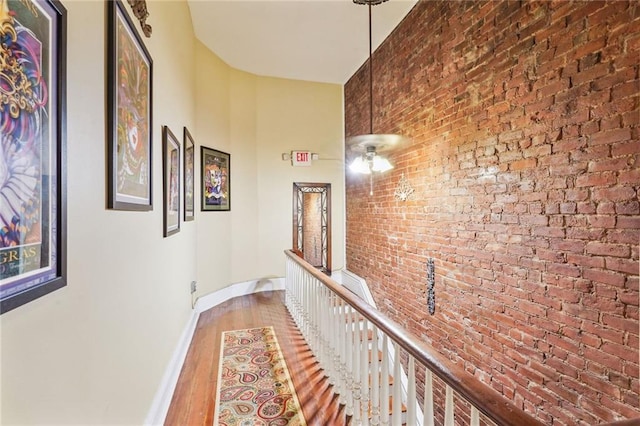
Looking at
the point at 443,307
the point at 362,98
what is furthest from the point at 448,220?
the point at 362,98

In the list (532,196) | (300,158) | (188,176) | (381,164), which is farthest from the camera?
(300,158)

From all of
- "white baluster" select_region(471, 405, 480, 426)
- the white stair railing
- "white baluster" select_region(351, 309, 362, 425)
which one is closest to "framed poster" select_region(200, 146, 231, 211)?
the white stair railing

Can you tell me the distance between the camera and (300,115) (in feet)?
16.7

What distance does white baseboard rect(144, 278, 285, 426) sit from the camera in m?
1.87

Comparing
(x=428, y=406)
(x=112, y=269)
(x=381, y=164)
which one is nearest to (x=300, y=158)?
(x=381, y=164)

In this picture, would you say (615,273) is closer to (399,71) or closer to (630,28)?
(630,28)

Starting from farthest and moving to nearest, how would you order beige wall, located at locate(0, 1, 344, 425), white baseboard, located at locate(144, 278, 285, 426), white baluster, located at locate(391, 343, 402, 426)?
white baseboard, located at locate(144, 278, 285, 426), white baluster, located at locate(391, 343, 402, 426), beige wall, located at locate(0, 1, 344, 425)

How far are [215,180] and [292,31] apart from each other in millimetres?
2150

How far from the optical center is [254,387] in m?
2.28

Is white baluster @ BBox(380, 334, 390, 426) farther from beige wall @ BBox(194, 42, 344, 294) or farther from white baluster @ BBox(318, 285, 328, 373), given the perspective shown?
beige wall @ BBox(194, 42, 344, 294)

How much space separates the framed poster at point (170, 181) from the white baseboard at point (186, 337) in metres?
1.02

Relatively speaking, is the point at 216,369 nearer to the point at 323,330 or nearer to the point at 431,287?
the point at 323,330

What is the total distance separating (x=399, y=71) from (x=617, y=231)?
8.72ft

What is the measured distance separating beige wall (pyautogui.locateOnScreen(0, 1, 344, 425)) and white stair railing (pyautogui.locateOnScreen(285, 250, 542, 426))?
1.17 m
